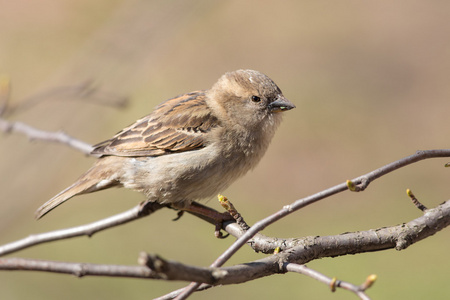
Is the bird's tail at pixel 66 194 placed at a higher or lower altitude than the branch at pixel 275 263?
higher

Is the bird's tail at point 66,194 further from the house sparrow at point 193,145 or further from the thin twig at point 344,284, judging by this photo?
the thin twig at point 344,284

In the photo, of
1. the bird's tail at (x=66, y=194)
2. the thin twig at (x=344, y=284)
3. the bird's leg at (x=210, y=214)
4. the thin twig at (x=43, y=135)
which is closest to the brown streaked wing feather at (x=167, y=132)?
the thin twig at (x=43, y=135)

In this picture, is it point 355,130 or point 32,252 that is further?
point 355,130

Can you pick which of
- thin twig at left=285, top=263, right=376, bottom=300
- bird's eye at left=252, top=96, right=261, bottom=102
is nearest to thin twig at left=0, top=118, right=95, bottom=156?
bird's eye at left=252, top=96, right=261, bottom=102

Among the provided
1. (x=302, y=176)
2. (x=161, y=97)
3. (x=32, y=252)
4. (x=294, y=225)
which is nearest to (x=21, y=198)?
(x=32, y=252)

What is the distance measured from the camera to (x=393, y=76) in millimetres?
10430

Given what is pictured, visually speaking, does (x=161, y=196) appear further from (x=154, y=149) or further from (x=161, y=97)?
(x=161, y=97)

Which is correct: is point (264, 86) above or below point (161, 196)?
above

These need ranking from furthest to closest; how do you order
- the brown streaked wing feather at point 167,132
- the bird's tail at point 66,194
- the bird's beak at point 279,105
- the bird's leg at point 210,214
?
the brown streaked wing feather at point 167,132, the bird's beak at point 279,105, the bird's tail at point 66,194, the bird's leg at point 210,214

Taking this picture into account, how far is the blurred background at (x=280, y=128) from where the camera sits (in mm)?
3523

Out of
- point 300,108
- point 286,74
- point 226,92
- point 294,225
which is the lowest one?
point 294,225

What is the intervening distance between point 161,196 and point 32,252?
12.0 feet

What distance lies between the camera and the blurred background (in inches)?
139

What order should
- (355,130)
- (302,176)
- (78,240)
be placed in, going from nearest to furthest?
1. (78,240)
2. (302,176)
3. (355,130)
